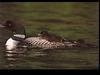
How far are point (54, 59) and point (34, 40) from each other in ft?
0.76

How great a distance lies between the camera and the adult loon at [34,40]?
1587 cm

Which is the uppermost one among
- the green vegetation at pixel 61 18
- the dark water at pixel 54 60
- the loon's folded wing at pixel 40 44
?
the green vegetation at pixel 61 18

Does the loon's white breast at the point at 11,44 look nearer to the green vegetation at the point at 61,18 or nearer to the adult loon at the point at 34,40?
the adult loon at the point at 34,40

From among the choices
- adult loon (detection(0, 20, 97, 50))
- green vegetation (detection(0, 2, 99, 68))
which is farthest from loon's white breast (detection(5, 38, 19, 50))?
green vegetation (detection(0, 2, 99, 68))

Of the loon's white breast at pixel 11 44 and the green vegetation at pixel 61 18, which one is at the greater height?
the green vegetation at pixel 61 18

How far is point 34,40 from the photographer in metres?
15.9

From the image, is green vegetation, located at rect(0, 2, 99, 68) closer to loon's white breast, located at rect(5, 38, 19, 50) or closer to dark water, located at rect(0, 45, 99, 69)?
dark water, located at rect(0, 45, 99, 69)

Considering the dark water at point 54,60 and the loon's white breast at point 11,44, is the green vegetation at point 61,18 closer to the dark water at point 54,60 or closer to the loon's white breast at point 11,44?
the dark water at point 54,60

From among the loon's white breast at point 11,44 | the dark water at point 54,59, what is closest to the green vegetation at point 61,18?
the dark water at point 54,59

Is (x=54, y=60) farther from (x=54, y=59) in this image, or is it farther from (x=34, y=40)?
(x=34, y=40)

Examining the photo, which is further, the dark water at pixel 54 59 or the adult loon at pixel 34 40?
the adult loon at pixel 34 40

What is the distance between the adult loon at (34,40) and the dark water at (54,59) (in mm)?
54

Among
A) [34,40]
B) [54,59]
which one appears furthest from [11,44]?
[54,59]
